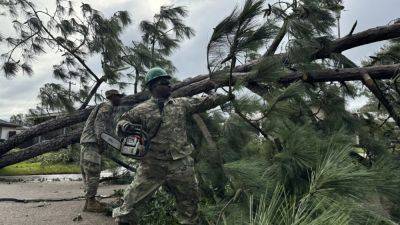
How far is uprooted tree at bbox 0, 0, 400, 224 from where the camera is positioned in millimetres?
2127

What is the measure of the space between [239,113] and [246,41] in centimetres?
69

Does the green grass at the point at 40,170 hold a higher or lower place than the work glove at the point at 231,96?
lower

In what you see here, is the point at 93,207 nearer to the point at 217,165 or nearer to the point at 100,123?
the point at 100,123

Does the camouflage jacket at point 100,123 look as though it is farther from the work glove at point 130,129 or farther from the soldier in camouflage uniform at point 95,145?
the work glove at point 130,129

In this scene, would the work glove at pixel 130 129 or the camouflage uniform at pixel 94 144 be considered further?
the camouflage uniform at pixel 94 144

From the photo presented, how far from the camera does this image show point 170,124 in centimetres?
412

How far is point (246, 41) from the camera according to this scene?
10.4ft

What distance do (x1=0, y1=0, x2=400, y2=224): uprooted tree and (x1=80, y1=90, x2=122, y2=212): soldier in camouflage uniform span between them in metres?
0.37

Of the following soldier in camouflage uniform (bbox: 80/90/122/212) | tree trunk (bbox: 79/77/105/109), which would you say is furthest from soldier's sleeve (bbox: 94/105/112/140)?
tree trunk (bbox: 79/77/105/109)

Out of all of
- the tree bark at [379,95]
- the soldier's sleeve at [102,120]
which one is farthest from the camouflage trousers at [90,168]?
the tree bark at [379,95]

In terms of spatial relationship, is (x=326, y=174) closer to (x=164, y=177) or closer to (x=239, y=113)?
(x=239, y=113)

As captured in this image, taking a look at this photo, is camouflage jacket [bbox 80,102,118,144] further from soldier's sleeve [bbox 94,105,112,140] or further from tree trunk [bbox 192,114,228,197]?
tree trunk [bbox 192,114,228,197]

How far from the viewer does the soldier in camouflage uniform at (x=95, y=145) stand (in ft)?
19.1

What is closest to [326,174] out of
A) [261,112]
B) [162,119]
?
[261,112]
